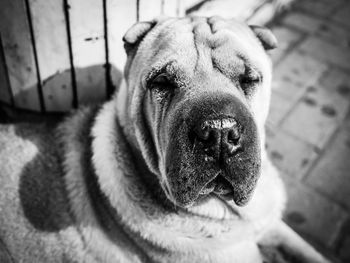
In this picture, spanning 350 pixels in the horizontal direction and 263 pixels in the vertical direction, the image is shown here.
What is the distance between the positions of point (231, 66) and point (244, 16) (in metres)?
1.94

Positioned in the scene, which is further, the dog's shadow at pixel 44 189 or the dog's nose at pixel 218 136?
the dog's shadow at pixel 44 189

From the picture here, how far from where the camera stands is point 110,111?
82.8 inches

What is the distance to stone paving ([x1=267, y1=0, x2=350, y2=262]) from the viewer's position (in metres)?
2.54

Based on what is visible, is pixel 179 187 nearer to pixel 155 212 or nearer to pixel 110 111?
pixel 155 212

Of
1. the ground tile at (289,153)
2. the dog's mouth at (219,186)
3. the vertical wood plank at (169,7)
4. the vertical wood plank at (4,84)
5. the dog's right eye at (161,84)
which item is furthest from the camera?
the ground tile at (289,153)

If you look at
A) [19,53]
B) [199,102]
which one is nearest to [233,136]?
[199,102]

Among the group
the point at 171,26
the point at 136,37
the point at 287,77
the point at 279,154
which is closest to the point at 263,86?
the point at 171,26

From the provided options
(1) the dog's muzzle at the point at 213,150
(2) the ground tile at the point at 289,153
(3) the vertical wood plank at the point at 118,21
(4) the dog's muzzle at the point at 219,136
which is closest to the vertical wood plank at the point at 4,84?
(3) the vertical wood plank at the point at 118,21

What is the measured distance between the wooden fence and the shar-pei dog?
209mm

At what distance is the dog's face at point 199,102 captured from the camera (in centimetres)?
146

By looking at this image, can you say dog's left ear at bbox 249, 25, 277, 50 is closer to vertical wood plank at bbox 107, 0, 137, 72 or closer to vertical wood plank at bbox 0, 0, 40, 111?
vertical wood plank at bbox 107, 0, 137, 72

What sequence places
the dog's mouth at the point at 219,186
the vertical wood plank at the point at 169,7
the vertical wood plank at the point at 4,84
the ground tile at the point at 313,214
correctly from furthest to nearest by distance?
the ground tile at the point at 313,214 < the vertical wood plank at the point at 169,7 < the vertical wood plank at the point at 4,84 < the dog's mouth at the point at 219,186

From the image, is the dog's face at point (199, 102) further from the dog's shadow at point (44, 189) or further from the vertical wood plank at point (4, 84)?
the vertical wood plank at point (4, 84)

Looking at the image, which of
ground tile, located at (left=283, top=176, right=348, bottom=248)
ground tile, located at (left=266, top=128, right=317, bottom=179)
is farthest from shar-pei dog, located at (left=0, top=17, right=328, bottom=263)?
ground tile, located at (left=266, top=128, right=317, bottom=179)
